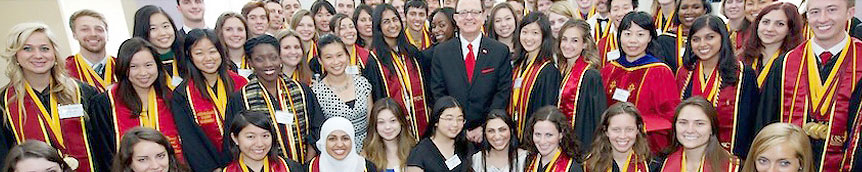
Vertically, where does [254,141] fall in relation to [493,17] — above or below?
below

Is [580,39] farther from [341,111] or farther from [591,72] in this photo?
[341,111]

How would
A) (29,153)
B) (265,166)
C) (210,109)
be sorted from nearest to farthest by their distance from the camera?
(29,153), (265,166), (210,109)

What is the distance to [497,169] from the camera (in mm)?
3969

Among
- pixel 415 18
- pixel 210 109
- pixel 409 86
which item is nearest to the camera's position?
pixel 210 109

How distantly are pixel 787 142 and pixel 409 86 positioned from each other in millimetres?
2337

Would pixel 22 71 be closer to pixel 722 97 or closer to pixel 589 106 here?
pixel 589 106

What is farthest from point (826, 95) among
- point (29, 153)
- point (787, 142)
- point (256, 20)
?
point (29, 153)

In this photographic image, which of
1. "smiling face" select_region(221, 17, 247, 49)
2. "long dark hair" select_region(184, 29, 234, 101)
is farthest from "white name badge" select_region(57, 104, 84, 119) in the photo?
"smiling face" select_region(221, 17, 247, 49)

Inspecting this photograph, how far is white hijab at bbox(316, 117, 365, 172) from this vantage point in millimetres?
3705

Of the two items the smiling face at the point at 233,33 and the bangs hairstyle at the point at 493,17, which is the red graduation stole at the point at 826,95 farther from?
the smiling face at the point at 233,33

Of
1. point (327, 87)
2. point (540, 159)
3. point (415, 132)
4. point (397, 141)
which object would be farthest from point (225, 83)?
point (540, 159)

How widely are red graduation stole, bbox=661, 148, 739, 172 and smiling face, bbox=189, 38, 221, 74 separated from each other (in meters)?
2.41

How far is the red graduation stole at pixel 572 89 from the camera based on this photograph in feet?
13.8

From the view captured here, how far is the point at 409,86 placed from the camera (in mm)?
4703
